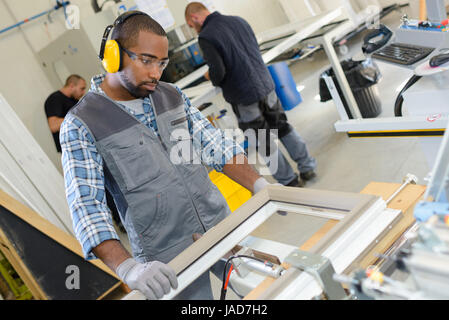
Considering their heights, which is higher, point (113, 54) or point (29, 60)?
point (29, 60)

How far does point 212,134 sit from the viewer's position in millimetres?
1591

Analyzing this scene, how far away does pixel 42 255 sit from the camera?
2.72m

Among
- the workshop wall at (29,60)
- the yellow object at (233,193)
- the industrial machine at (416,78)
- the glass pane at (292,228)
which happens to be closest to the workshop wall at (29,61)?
the workshop wall at (29,60)

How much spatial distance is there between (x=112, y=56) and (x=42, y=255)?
1.90 metres

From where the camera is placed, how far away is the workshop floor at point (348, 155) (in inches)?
109

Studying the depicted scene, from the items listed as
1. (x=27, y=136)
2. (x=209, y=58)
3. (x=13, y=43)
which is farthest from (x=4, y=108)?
(x=13, y=43)

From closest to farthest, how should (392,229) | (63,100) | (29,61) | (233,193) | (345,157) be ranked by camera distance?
(392,229), (233,193), (345,157), (63,100), (29,61)

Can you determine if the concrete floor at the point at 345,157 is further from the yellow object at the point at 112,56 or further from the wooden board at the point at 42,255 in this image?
the wooden board at the point at 42,255

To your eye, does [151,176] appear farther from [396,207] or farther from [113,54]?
[396,207]

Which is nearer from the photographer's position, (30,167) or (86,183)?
(86,183)

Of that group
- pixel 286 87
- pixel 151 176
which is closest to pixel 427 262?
pixel 151 176

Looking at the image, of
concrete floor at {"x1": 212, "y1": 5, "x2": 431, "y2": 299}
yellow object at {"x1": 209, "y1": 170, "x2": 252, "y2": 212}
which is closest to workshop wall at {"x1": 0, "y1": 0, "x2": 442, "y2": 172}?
yellow object at {"x1": 209, "y1": 170, "x2": 252, "y2": 212}

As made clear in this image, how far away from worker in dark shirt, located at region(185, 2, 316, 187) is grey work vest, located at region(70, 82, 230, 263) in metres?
1.42

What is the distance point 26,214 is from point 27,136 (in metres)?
0.80
